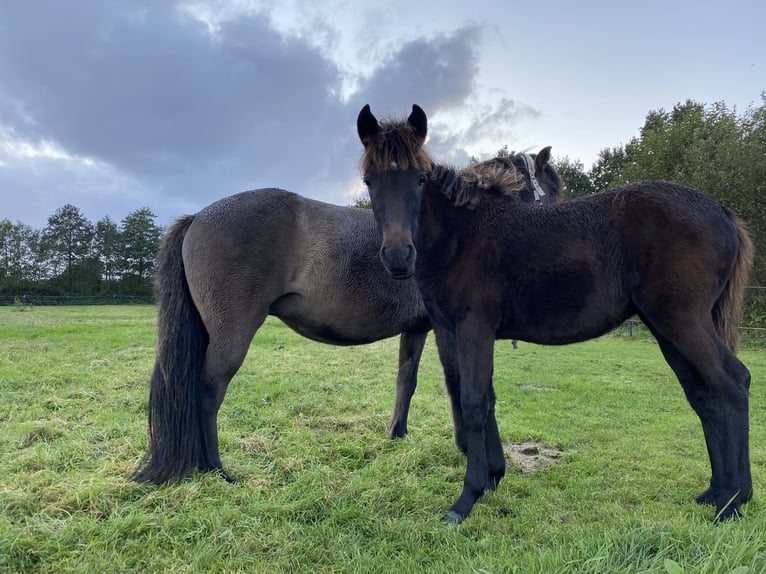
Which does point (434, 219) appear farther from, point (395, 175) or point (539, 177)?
point (539, 177)

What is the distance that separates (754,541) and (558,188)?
356 cm

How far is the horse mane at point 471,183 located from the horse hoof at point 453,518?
2.10 metres

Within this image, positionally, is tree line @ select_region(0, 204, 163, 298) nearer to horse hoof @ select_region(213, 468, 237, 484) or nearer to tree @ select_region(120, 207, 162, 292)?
tree @ select_region(120, 207, 162, 292)

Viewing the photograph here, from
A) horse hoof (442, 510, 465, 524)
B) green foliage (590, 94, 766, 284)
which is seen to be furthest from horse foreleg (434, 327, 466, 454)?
green foliage (590, 94, 766, 284)

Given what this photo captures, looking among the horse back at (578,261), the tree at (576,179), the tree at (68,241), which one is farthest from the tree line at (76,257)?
the horse back at (578,261)

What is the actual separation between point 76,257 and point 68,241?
9.11 feet

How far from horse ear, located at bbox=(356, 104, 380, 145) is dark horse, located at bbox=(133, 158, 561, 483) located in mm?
1105

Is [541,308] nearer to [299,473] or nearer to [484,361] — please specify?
[484,361]

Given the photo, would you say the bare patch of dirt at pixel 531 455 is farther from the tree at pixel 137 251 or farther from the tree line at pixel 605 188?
the tree at pixel 137 251

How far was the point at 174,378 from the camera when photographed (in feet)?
11.1

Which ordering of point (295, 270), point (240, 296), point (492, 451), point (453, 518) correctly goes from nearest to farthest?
1. point (453, 518)
2. point (492, 451)
3. point (240, 296)
4. point (295, 270)

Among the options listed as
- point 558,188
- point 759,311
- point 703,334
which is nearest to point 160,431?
point 703,334

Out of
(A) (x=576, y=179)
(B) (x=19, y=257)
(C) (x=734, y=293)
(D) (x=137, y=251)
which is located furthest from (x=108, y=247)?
(C) (x=734, y=293)

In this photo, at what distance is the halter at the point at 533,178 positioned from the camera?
424 centimetres
